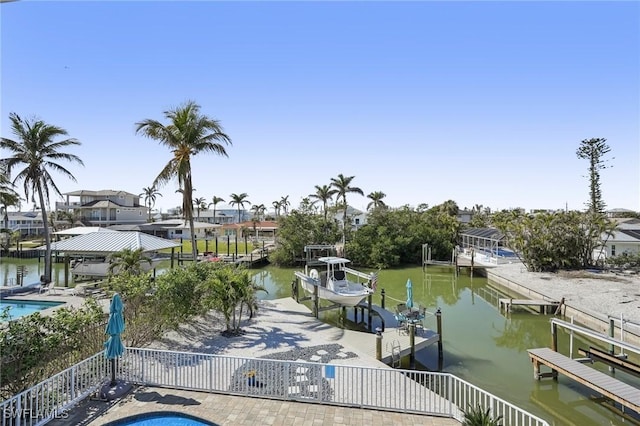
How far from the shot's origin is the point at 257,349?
37.1 feet

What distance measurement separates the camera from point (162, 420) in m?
6.84

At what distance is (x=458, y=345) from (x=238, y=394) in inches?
359

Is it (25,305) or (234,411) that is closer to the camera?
(234,411)

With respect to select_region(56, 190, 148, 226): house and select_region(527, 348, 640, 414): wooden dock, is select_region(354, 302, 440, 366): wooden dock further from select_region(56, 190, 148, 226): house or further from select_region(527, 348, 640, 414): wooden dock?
select_region(56, 190, 148, 226): house

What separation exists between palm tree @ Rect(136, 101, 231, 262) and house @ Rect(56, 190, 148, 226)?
3820cm

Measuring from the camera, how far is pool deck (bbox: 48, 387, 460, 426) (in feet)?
21.9

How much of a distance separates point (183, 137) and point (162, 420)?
45.1ft

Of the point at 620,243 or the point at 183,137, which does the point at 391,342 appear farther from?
the point at 620,243

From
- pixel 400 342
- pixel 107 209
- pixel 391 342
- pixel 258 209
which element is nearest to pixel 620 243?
pixel 400 342

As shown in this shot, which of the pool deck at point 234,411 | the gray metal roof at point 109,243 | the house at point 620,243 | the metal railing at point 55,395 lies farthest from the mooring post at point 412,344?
the house at point 620,243

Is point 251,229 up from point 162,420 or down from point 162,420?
up

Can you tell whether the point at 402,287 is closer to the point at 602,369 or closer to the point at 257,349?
the point at 602,369

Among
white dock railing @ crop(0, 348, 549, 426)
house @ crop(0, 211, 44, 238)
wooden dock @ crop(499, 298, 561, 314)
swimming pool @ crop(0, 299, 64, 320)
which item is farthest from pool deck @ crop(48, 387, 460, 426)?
house @ crop(0, 211, 44, 238)

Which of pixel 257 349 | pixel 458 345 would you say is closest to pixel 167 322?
pixel 257 349
